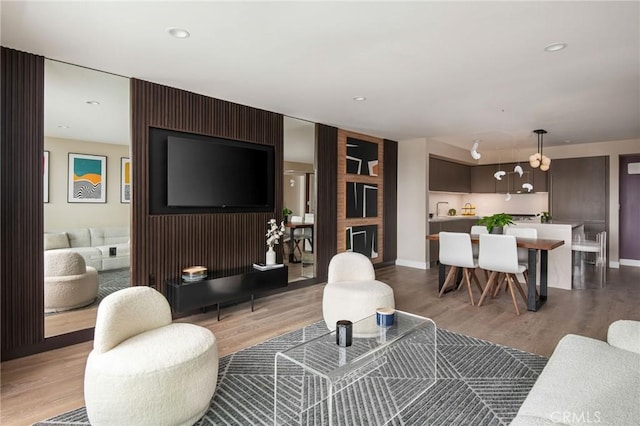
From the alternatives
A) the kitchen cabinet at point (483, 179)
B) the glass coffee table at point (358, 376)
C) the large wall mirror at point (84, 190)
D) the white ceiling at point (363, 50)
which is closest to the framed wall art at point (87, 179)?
the large wall mirror at point (84, 190)

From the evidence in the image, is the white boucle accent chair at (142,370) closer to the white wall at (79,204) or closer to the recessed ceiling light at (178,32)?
the white wall at (79,204)

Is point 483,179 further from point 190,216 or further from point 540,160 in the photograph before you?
point 190,216

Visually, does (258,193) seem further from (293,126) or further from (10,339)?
(10,339)

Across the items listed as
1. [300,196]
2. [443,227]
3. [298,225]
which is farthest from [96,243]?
[443,227]

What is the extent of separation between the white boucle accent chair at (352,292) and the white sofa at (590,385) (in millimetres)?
1414

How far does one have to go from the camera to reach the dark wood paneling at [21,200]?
2766 mm

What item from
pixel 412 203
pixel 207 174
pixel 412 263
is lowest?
pixel 412 263

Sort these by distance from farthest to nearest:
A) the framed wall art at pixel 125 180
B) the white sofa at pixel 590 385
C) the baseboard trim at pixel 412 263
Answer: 1. the baseboard trim at pixel 412 263
2. the framed wall art at pixel 125 180
3. the white sofa at pixel 590 385

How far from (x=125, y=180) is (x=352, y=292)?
2.44 meters

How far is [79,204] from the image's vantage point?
3.15 metres

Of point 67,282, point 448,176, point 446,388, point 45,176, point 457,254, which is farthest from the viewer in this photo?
point 448,176

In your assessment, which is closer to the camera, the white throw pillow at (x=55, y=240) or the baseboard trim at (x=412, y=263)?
the white throw pillow at (x=55, y=240)

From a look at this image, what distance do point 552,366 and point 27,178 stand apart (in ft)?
12.8

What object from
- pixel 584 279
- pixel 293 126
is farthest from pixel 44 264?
pixel 584 279
